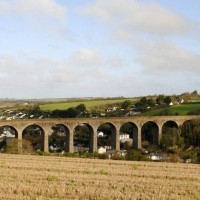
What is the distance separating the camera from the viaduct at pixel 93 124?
53191mm

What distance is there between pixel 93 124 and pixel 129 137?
63.0 feet

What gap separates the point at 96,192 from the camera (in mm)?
11961

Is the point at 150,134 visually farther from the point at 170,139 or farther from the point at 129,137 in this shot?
the point at 170,139

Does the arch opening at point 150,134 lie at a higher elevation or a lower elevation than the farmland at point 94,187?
lower

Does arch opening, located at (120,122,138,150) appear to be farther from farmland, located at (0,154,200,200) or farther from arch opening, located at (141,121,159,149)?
farmland, located at (0,154,200,200)

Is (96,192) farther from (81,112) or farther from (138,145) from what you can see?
(81,112)

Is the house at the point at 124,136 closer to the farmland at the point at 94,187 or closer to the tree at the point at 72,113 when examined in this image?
the tree at the point at 72,113

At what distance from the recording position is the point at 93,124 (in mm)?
58969

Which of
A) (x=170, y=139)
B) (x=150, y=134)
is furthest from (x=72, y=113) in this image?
(x=170, y=139)

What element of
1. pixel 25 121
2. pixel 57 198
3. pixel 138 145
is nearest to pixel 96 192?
pixel 57 198

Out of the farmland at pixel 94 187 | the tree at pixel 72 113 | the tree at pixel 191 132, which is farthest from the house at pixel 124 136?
the farmland at pixel 94 187

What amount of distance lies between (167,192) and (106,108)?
91690 mm

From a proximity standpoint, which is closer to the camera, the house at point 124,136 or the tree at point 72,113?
the house at point 124,136

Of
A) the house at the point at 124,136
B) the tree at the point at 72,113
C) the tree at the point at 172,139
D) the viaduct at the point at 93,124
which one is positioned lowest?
the house at the point at 124,136
